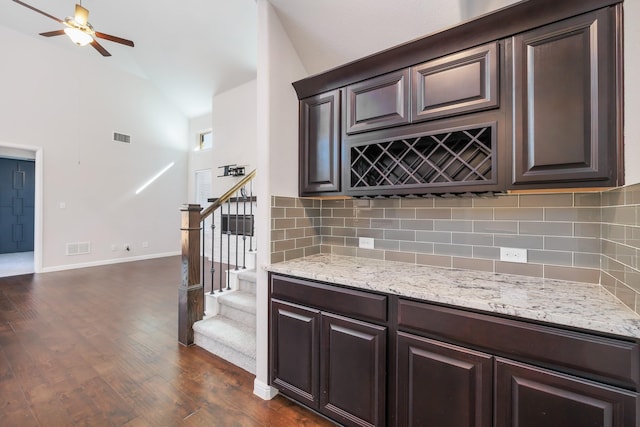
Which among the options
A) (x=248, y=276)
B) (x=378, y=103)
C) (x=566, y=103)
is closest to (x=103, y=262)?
(x=248, y=276)

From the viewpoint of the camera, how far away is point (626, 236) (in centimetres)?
111

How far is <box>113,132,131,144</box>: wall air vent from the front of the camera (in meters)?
6.33

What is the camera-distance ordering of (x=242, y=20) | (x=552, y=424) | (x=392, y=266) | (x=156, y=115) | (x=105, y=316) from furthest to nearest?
(x=156, y=115), (x=242, y=20), (x=105, y=316), (x=392, y=266), (x=552, y=424)

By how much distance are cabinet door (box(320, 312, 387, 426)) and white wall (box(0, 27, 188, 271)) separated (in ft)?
21.8

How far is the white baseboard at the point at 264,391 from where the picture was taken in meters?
1.90

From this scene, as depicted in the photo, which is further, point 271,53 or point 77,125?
point 77,125

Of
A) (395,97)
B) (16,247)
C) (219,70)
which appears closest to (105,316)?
(395,97)

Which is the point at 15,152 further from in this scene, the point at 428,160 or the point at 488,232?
the point at 488,232

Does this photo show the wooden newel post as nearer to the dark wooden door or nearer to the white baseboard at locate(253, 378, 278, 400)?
the white baseboard at locate(253, 378, 278, 400)

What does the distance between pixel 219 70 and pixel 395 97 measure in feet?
17.7

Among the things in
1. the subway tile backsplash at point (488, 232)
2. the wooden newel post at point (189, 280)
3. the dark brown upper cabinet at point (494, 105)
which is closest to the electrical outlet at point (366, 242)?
the subway tile backsplash at point (488, 232)

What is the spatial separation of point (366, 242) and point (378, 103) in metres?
1.03

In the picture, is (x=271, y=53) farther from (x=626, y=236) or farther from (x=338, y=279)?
(x=626, y=236)

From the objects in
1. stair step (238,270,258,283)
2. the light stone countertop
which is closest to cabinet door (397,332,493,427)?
the light stone countertop
